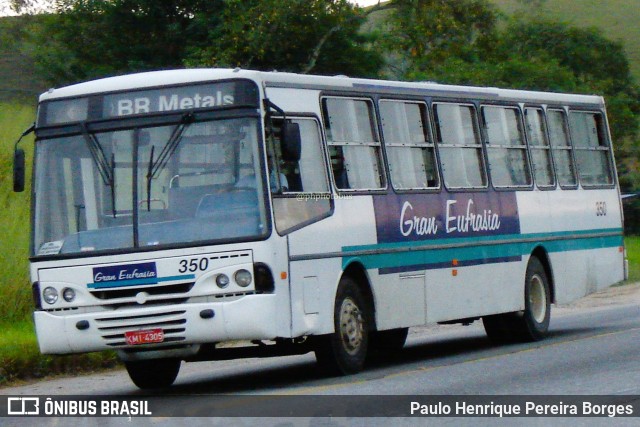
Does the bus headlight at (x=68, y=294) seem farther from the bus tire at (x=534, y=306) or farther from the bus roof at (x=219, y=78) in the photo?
the bus tire at (x=534, y=306)

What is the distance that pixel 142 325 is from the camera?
11.9m

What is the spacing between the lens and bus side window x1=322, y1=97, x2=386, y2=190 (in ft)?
44.3

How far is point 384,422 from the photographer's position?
9.65 m

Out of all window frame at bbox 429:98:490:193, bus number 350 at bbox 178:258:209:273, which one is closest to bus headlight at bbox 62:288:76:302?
bus number 350 at bbox 178:258:209:273

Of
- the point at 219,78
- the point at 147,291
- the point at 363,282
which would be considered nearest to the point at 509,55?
the point at 363,282

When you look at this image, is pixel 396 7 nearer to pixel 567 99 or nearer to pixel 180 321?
pixel 567 99

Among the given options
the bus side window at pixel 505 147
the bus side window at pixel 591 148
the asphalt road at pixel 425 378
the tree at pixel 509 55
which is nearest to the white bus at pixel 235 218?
the asphalt road at pixel 425 378

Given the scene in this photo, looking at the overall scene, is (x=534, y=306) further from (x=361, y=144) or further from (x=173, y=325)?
(x=173, y=325)

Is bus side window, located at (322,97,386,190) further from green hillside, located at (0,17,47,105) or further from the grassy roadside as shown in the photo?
green hillside, located at (0,17,47,105)

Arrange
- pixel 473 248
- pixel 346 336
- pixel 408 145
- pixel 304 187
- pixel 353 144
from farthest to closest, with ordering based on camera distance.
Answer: pixel 473 248, pixel 408 145, pixel 353 144, pixel 346 336, pixel 304 187

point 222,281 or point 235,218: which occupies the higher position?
point 235,218

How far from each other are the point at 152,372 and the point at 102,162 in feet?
7.39

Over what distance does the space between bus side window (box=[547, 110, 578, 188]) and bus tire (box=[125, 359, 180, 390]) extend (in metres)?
6.81

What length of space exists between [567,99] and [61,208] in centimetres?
865
